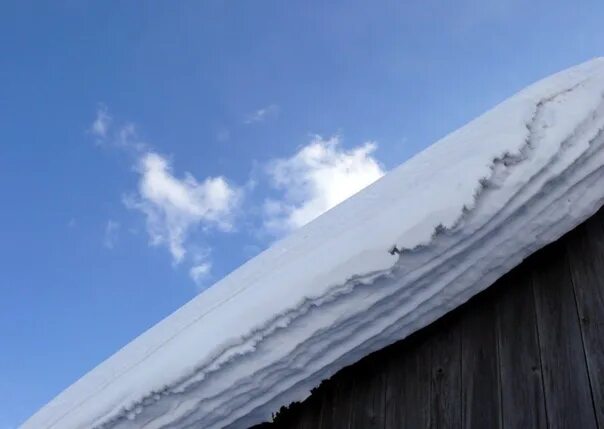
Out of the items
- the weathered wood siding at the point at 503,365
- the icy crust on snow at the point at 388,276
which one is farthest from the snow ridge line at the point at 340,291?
the weathered wood siding at the point at 503,365

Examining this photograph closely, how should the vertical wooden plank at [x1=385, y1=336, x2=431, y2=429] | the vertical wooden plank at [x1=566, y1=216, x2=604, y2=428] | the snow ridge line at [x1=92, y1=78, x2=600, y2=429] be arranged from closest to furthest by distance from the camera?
the snow ridge line at [x1=92, y1=78, x2=600, y2=429] → the vertical wooden plank at [x1=566, y1=216, x2=604, y2=428] → the vertical wooden plank at [x1=385, y1=336, x2=431, y2=429]

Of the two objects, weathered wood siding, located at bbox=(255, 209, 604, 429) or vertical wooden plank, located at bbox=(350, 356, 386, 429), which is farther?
vertical wooden plank, located at bbox=(350, 356, 386, 429)

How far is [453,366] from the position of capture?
1507mm

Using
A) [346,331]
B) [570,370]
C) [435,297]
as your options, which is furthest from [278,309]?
[570,370]

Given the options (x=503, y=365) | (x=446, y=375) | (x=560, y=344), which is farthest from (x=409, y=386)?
(x=560, y=344)

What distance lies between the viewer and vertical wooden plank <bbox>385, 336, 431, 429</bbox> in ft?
4.86

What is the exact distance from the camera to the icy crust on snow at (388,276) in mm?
1267

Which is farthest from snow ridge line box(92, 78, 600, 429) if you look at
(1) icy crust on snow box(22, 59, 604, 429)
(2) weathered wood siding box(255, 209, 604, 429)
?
(2) weathered wood siding box(255, 209, 604, 429)

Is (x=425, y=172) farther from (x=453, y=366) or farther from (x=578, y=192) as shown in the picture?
(x=453, y=366)

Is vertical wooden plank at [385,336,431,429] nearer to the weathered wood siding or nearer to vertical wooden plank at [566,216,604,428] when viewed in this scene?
the weathered wood siding

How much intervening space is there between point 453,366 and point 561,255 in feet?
1.24

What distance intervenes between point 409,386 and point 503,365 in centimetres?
22

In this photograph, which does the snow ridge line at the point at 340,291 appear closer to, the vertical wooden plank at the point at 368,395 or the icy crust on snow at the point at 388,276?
the icy crust on snow at the point at 388,276

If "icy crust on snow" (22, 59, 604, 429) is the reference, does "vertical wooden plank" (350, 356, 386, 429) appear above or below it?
below
